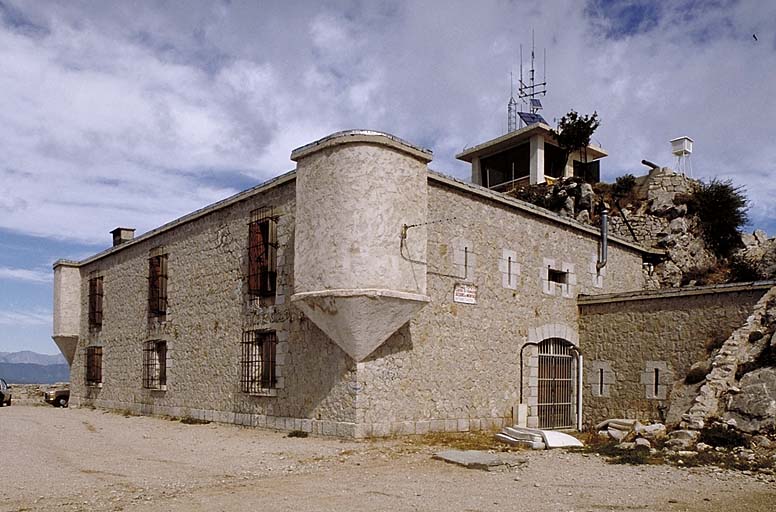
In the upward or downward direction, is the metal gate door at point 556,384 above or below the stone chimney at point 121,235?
below

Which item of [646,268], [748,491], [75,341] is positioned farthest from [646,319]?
[75,341]

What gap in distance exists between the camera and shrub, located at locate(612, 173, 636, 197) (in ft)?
80.6

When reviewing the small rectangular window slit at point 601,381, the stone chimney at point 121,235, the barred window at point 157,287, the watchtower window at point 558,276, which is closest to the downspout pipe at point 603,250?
the watchtower window at point 558,276

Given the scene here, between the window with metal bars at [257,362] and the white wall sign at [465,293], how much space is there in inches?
145

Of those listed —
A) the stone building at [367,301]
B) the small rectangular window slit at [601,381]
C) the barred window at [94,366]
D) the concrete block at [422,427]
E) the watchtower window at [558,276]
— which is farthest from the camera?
the barred window at [94,366]

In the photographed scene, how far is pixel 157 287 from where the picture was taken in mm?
18016

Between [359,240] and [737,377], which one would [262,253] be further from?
[737,377]

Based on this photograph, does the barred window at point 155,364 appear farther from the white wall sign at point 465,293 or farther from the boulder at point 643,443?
the boulder at point 643,443

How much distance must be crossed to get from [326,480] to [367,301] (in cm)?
360

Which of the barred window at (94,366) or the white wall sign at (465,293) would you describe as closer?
the white wall sign at (465,293)

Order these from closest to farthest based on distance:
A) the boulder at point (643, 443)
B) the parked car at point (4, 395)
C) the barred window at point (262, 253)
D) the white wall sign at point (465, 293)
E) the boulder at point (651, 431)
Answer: the boulder at point (643, 443) → the boulder at point (651, 431) → the white wall sign at point (465, 293) → the barred window at point (262, 253) → the parked car at point (4, 395)

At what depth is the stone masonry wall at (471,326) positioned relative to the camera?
11992 mm

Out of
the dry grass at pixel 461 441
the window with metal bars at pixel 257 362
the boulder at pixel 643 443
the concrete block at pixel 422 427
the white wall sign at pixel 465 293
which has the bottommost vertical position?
the dry grass at pixel 461 441

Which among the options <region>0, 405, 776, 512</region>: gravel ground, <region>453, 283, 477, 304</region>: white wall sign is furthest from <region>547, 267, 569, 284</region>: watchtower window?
<region>0, 405, 776, 512</region>: gravel ground
